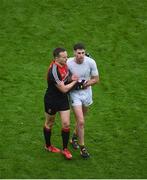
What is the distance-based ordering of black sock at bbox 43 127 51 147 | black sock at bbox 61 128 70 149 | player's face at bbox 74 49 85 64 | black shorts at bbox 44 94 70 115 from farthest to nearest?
black sock at bbox 43 127 51 147 → black sock at bbox 61 128 70 149 → black shorts at bbox 44 94 70 115 → player's face at bbox 74 49 85 64

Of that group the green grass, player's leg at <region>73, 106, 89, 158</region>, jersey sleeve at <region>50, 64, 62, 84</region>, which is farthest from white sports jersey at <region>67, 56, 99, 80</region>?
the green grass

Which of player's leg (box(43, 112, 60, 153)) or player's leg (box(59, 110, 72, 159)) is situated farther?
player's leg (box(43, 112, 60, 153))

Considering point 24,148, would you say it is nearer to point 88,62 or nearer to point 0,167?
point 0,167

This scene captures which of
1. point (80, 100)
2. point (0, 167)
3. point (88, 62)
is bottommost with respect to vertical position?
point (0, 167)

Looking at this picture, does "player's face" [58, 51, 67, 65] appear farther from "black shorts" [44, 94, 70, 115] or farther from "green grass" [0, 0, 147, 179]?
"green grass" [0, 0, 147, 179]

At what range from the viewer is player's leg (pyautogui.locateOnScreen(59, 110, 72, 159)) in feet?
28.9

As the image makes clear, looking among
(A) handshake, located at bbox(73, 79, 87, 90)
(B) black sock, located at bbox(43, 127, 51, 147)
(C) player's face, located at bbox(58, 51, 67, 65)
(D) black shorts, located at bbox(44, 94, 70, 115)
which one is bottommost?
(B) black sock, located at bbox(43, 127, 51, 147)

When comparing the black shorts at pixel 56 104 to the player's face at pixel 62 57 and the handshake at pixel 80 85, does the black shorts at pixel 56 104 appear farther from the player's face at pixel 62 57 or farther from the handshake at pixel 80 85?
the player's face at pixel 62 57

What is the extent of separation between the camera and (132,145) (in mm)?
9656

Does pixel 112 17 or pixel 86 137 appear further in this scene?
pixel 112 17

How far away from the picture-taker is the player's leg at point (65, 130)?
8.80 meters

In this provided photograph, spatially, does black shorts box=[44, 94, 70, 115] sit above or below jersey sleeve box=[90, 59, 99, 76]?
below

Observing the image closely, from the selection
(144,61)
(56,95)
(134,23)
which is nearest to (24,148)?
(56,95)

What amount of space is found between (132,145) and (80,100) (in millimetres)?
1567
